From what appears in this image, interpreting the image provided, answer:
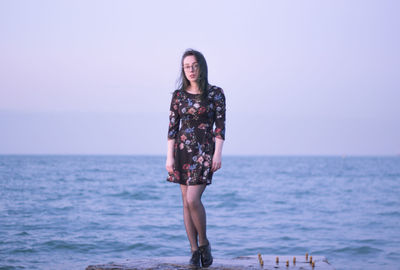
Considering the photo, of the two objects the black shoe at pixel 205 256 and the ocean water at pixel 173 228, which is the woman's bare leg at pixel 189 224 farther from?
the ocean water at pixel 173 228

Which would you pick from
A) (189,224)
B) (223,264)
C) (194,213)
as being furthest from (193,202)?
(223,264)

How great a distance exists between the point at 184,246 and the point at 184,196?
604cm

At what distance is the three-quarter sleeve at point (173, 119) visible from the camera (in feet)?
14.6

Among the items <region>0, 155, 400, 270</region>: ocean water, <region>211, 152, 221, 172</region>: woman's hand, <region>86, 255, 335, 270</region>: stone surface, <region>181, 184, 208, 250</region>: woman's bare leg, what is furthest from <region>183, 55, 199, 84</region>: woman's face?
<region>0, 155, 400, 270</region>: ocean water

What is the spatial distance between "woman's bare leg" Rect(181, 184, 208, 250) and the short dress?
0.07 metres

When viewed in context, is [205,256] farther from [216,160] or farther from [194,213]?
[216,160]

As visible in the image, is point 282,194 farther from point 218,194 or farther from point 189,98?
point 189,98

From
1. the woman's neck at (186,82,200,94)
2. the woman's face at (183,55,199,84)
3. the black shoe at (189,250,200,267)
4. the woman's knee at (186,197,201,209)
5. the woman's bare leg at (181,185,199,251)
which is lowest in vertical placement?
the black shoe at (189,250,200,267)

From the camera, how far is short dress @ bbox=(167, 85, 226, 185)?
432 centimetres

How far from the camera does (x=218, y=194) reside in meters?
22.4

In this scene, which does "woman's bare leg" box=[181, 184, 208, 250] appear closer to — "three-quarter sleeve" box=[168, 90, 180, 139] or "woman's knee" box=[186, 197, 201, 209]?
"woman's knee" box=[186, 197, 201, 209]

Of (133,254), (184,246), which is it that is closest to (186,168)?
(133,254)

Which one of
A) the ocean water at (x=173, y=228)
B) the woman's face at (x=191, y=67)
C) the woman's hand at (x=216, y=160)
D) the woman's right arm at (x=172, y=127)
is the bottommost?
the ocean water at (x=173, y=228)

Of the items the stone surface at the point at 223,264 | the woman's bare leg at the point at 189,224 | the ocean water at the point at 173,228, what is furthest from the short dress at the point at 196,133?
the ocean water at the point at 173,228
